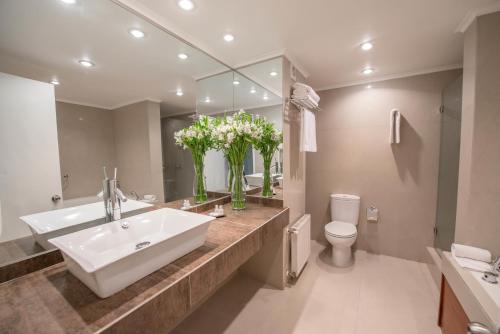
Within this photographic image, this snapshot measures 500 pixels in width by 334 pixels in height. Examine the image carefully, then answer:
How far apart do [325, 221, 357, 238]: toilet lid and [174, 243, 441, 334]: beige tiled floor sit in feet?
1.46

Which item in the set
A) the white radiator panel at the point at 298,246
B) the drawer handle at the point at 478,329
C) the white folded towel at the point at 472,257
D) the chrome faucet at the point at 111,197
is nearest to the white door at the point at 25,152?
the chrome faucet at the point at 111,197

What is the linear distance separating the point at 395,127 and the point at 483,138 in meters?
1.06

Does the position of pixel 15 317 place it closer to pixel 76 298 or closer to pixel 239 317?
pixel 76 298

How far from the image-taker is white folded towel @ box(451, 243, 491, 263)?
4.69 ft

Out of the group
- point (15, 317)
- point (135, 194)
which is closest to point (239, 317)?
point (135, 194)

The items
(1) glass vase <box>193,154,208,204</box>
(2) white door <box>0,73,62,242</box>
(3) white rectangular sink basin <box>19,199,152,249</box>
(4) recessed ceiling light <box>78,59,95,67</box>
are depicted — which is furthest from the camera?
(1) glass vase <box>193,154,208,204</box>

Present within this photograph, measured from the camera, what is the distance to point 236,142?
191cm

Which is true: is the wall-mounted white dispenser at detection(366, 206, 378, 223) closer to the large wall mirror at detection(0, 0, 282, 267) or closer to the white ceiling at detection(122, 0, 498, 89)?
the white ceiling at detection(122, 0, 498, 89)

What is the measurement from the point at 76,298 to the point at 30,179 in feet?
2.12

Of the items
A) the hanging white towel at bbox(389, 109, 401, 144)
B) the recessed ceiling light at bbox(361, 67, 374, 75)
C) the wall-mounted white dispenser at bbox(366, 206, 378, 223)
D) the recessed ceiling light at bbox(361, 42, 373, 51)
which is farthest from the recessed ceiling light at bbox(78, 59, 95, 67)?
the wall-mounted white dispenser at bbox(366, 206, 378, 223)

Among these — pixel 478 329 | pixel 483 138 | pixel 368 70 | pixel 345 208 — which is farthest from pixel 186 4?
pixel 345 208

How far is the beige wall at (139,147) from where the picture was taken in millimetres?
1345

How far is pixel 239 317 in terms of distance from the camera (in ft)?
5.76

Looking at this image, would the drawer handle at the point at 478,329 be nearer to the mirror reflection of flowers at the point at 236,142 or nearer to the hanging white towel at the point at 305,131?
the mirror reflection of flowers at the point at 236,142
